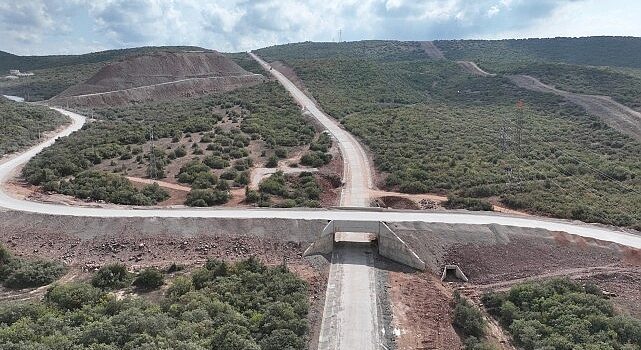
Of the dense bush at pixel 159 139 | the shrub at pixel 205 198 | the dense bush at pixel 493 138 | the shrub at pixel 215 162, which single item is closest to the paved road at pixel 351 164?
the dense bush at pixel 493 138

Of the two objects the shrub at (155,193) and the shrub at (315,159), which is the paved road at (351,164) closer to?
the shrub at (315,159)

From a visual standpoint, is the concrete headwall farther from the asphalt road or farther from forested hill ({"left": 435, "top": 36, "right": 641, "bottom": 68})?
forested hill ({"left": 435, "top": 36, "right": 641, "bottom": 68})

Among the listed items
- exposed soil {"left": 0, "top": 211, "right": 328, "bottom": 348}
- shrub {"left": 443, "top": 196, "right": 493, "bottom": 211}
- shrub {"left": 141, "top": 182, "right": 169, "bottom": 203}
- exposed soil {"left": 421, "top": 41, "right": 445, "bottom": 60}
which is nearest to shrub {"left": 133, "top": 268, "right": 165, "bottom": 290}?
exposed soil {"left": 0, "top": 211, "right": 328, "bottom": 348}

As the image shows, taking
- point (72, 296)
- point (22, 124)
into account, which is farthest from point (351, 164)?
point (22, 124)

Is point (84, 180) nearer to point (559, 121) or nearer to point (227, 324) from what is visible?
point (227, 324)

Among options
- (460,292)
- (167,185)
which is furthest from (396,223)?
A: (167,185)
